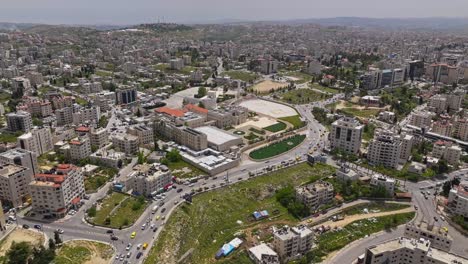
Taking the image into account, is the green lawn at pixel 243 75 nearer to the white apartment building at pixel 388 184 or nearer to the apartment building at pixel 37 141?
the apartment building at pixel 37 141

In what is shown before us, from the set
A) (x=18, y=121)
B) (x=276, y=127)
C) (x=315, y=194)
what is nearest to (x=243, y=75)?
(x=276, y=127)

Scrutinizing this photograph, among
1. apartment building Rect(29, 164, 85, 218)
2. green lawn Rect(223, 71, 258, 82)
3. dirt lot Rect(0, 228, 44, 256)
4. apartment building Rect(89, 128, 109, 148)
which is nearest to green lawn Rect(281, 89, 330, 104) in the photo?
green lawn Rect(223, 71, 258, 82)

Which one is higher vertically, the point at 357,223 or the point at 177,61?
the point at 177,61

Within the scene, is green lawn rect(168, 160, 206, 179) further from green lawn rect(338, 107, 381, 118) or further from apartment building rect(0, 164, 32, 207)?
green lawn rect(338, 107, 381, 118)

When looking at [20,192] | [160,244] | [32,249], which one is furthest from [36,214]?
[160,244]

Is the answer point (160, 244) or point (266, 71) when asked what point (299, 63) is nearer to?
point (266, 71)
